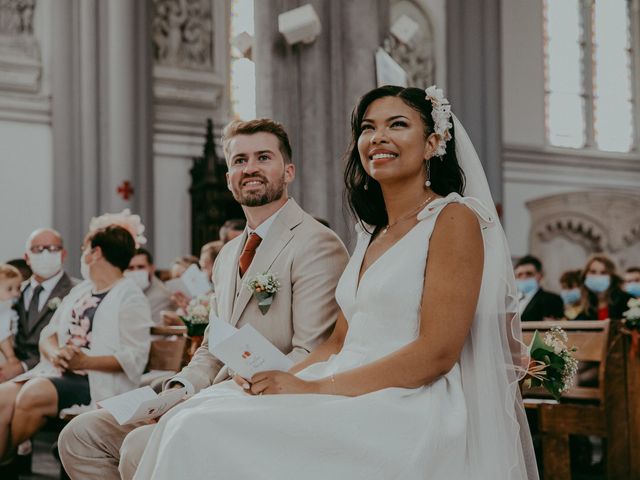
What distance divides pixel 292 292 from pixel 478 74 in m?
11.7

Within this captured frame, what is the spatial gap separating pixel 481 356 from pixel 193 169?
11079mm

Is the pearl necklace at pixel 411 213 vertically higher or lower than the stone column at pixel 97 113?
lower

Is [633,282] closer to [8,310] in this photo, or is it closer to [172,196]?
[8,310]

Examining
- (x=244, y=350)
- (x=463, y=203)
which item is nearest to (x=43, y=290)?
(x=244, y=350)

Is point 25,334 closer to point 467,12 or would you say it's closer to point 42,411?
point 42,411

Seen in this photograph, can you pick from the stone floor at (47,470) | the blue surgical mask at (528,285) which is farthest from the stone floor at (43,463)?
the blue surgical mask at (528,285)

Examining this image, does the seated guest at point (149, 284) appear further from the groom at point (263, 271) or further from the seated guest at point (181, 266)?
the groom at point (263, 271)

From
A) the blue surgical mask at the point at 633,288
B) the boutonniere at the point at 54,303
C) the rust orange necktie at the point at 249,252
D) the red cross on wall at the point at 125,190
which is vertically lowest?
the blue surgical mask at the point at 633,288

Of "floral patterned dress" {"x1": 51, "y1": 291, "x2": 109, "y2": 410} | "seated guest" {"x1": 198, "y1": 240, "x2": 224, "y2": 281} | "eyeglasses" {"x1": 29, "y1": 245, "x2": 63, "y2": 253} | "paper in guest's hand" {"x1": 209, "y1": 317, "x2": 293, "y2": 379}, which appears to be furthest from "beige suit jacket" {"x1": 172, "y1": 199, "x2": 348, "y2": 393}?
"seated guest" {"x1": 198, "y1": 240, "x2": 224, "y2": 281}

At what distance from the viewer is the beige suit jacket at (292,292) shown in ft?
12.2

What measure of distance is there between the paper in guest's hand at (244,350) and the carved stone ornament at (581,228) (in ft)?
44.7

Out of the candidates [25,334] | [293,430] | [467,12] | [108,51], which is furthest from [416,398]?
[467,12]

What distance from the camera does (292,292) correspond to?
383cm

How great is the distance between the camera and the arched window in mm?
17172
